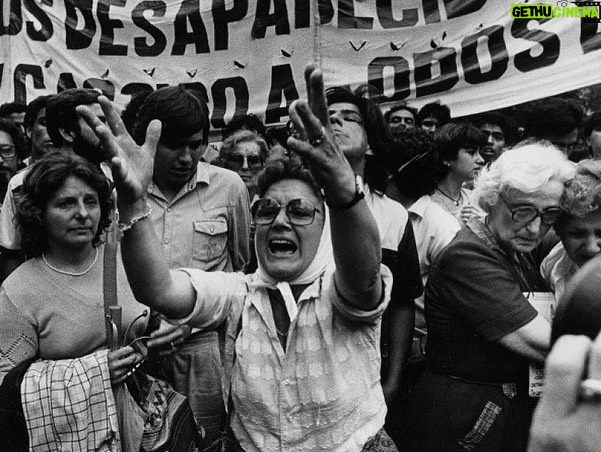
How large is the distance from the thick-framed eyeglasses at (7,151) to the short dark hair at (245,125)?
4.35 feet

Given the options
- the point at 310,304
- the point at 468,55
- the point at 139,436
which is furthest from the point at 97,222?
the point at 468,55

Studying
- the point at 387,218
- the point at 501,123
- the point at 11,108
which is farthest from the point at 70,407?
the point at 501,123

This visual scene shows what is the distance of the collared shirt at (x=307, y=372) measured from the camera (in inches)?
98.5

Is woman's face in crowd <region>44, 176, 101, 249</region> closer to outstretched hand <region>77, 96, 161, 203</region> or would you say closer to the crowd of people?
the crowd of people

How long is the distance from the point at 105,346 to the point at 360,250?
3.73ft

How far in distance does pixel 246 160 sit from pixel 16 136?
150 cm

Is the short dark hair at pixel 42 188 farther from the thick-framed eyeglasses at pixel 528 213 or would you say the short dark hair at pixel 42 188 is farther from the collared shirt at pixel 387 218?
the thick-framed eyeglasses at pixel 528 213

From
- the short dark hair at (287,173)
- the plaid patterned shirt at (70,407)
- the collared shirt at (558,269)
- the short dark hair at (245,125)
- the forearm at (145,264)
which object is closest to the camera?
the forearm at (145,264)

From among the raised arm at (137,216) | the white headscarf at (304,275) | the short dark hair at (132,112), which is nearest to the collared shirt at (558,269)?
the white headscarf at (304,275)

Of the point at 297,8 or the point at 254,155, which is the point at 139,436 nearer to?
the point at 254,155

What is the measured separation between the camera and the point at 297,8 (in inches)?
231

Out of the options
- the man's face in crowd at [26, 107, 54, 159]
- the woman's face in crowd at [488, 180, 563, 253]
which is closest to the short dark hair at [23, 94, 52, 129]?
the man's face in crowd at [26, 107, 54, 159]

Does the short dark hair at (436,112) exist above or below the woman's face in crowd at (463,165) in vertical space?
above

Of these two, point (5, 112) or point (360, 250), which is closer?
point (360, 250)
